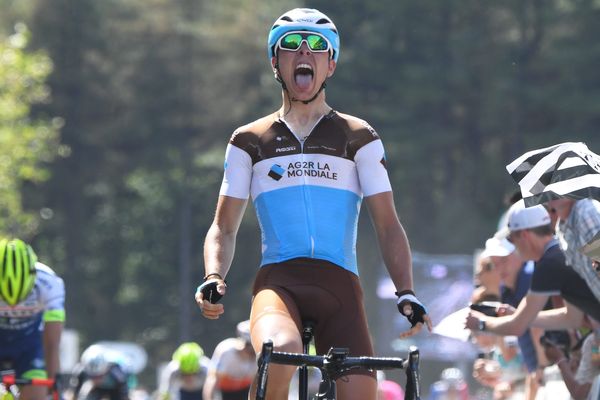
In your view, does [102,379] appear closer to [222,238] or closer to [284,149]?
[222,238]

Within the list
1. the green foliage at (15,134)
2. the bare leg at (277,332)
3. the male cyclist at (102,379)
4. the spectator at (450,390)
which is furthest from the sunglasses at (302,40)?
the green foliage at (15,134)

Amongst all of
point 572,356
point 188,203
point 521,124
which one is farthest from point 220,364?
point 188,203

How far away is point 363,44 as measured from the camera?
6100cm

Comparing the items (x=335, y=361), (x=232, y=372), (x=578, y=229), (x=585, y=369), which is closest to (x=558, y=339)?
(x=585, y=369)

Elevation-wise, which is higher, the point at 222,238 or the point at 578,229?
the point at 578,229

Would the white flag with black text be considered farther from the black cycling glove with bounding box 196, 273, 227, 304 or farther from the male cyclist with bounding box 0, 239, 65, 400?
the male cyclist with bounding box 0, 239, 65, 400

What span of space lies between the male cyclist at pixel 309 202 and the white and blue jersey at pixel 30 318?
13.0 feet

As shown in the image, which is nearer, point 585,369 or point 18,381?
point 585,369

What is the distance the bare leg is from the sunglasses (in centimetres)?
132

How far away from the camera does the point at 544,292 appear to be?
11258 millimetres

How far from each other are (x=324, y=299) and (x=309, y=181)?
62 cm

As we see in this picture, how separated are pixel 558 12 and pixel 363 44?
6561 mm

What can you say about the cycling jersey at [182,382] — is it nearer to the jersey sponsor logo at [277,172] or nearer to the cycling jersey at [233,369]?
the cycling jersey at [233,369]

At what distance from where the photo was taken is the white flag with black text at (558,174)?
379 inches
